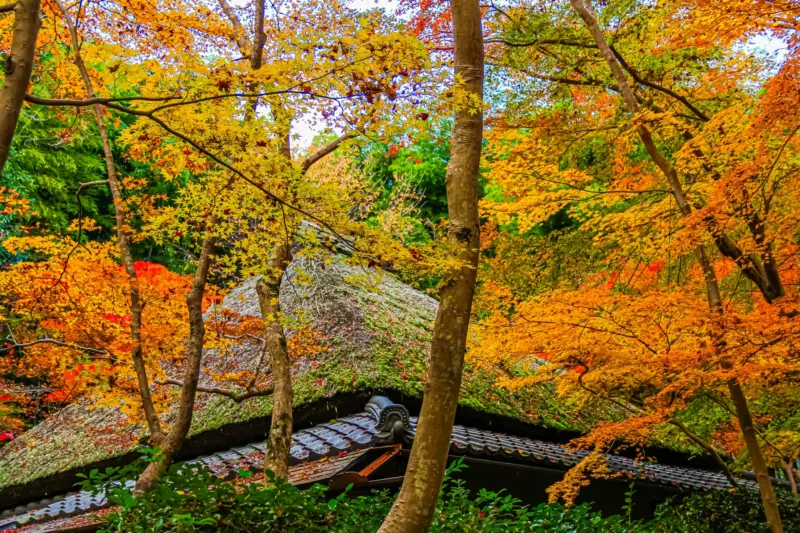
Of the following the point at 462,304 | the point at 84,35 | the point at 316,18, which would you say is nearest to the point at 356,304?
the point at 316,18

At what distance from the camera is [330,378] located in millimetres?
5641

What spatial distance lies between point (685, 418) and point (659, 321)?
2912 mm

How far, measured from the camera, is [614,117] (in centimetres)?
567

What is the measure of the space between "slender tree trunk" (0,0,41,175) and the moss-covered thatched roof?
2.92 meters

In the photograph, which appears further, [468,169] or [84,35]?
[84,35]

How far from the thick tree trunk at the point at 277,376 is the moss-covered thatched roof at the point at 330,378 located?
362 millimetres

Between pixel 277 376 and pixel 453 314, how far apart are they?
206 cm

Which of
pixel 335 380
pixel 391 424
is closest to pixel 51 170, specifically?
pixel 335 380

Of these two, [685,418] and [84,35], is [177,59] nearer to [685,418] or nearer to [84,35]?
[84,35]

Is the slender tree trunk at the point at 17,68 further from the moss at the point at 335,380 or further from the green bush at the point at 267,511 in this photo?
the moss at the point at 335,380

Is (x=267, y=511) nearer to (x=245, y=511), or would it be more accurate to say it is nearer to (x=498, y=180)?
(x=245, y=511)

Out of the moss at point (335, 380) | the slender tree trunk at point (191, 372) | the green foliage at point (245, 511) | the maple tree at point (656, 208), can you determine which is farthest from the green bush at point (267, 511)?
the moss at point (335, 380)

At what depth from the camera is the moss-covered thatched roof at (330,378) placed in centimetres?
562

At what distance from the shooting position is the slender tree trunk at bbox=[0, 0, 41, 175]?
178 centimetres
